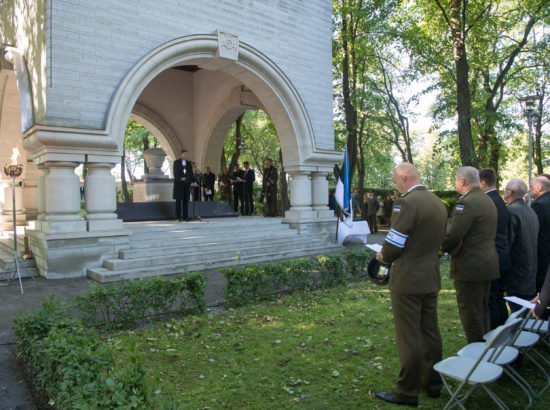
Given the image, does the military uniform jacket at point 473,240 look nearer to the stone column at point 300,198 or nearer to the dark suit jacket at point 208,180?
the stone column at point 300,198

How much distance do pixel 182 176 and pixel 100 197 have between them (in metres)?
2.98

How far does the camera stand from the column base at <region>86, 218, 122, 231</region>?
8384 mm

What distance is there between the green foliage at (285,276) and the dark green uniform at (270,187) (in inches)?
274

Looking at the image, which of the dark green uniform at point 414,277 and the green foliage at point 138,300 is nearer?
the dark green uniform at point 414,277

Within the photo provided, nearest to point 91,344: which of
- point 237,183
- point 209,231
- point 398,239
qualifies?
point 398,239

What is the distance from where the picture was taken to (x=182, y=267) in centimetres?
838

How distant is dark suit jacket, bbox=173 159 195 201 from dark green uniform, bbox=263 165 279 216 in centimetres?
361

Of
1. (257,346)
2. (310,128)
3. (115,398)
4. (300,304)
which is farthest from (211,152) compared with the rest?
(115,398)

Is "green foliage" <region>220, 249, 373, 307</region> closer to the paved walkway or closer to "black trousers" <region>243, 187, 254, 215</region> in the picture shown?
the paved walkway

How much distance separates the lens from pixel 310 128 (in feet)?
40.3

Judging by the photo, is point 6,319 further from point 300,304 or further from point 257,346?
point 300,304

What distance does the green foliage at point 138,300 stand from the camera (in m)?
5.03

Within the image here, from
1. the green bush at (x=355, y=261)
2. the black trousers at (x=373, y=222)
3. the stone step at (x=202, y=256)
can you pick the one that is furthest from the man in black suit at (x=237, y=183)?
the green bush at (x=355, y=261)

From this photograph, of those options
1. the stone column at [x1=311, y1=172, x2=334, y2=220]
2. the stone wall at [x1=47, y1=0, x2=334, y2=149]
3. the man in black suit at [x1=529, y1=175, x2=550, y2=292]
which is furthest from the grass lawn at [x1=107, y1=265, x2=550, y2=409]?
the stone column at [x1=311, y1=172, x2=334, y2=220]
